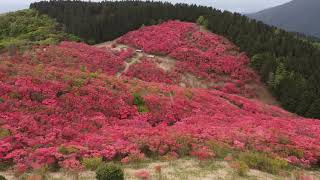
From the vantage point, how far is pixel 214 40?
70125mm

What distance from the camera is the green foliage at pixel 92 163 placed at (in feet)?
54.5

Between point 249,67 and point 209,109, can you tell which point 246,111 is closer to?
point 209,109

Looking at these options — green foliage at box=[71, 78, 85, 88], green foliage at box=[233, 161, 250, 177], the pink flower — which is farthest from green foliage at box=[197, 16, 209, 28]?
the pink flower

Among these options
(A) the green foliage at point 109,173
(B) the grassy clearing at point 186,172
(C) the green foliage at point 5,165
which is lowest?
(C) the green foliage at point 5,165

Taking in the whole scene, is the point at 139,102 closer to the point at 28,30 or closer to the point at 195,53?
the point at 195,53

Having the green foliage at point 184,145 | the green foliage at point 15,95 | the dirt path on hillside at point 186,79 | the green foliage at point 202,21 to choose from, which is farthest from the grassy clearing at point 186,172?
the green foliage at point 202,21

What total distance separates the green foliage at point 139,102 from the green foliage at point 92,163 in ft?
38.8

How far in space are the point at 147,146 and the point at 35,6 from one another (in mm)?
76039

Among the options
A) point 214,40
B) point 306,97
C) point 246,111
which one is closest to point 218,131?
point 246,111

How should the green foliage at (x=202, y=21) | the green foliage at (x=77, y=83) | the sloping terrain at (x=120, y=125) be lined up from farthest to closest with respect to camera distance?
the green foliage at (x=202, y=21) → the green foliage at (x=77, y=83) → the sloping terrain at (x=120, y=125)

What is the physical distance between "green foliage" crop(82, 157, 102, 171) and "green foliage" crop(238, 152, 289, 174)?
20.8 ft

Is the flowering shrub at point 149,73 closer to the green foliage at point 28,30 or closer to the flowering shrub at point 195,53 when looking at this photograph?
the flowering shrub at point 195,53

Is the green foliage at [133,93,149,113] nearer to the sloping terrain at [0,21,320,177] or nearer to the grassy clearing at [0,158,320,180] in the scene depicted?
the sloping terrain at [0,21,320,177]

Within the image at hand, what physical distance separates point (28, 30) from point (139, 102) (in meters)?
50.4
